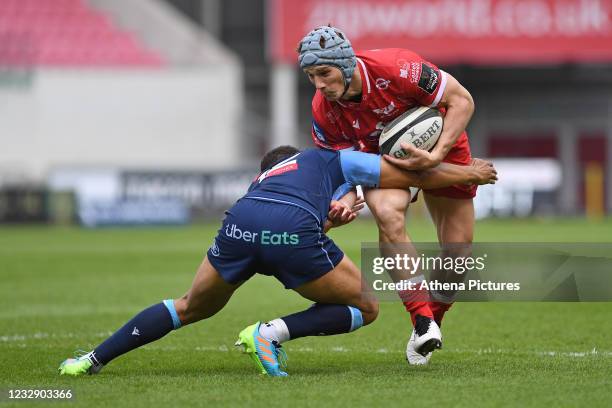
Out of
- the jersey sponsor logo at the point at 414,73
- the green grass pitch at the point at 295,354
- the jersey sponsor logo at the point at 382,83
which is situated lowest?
the green grass pitch at the point at 295,354

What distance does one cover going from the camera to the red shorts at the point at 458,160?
7.00m

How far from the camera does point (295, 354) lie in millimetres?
7250

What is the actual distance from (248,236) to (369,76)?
1242mm

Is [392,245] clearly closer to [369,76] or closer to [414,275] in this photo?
[414,275]

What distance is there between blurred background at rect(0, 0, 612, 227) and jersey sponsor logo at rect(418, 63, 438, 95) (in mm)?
20981

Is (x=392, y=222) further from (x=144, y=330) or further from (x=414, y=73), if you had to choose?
(x=144, y=330)

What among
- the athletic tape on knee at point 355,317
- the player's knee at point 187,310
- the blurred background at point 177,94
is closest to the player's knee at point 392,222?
the athletic tape on knee at point 355,317

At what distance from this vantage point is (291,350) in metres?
7.45

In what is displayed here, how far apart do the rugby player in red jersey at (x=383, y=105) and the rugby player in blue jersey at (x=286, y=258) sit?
178mm

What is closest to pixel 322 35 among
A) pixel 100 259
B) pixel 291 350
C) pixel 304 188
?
pixel 304 188
